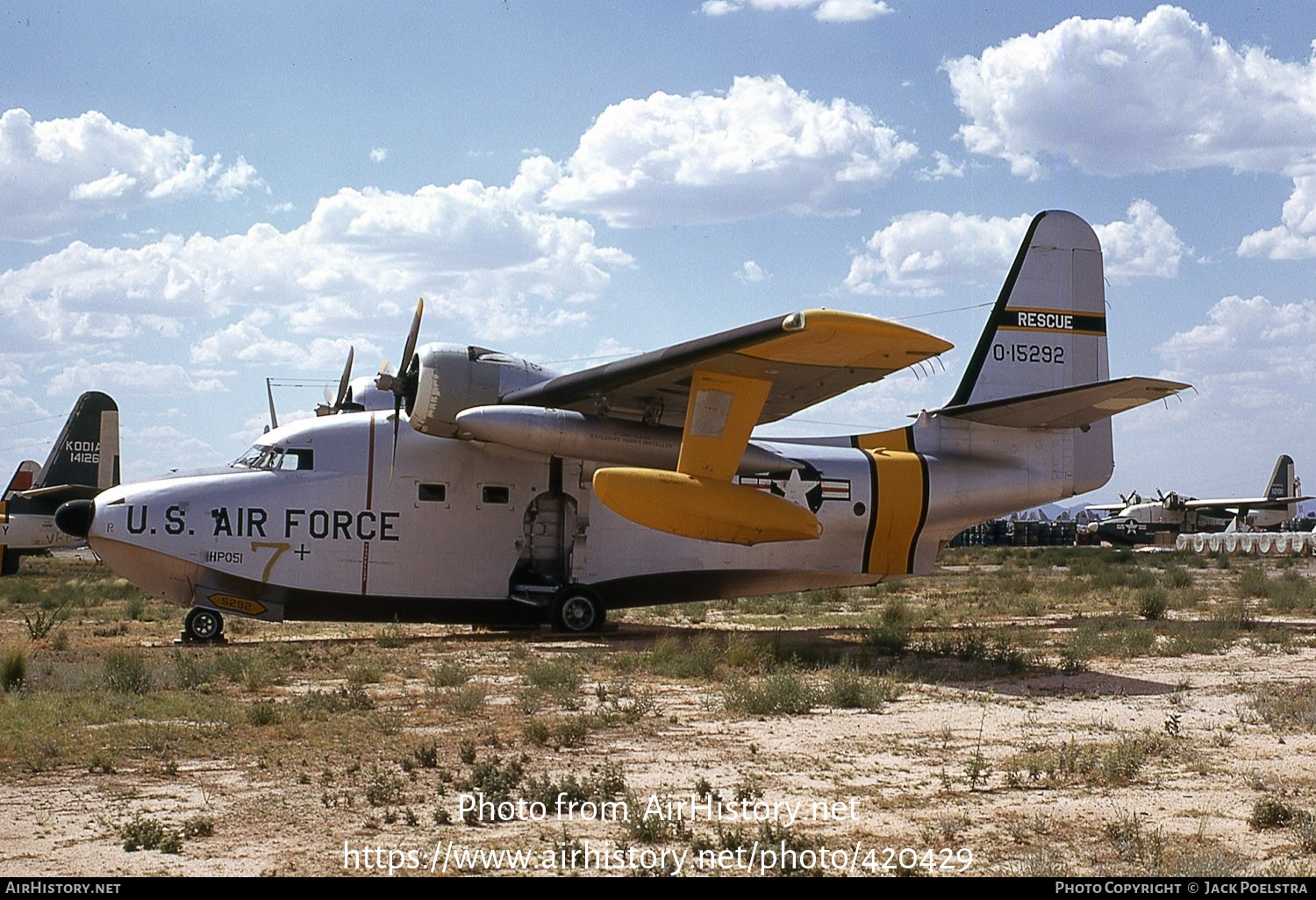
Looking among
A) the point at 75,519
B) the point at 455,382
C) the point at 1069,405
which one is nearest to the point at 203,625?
the point at 75,519

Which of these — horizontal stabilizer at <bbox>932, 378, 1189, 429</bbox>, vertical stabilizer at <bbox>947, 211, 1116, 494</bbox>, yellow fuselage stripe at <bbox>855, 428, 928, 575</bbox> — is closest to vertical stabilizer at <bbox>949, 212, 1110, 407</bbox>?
vertical stabilizer at <bbox>947, 211, 1116, 494</bbox>

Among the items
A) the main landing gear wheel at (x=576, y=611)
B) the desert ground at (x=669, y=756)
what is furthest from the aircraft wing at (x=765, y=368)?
the desert ground at (x=669, y=756)

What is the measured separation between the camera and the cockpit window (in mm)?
17688

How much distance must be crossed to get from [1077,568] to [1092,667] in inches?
1140

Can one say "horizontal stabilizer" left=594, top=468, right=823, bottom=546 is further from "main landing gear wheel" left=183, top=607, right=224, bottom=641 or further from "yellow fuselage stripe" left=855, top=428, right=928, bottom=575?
"main landing gear wheel" left=183, top=607, right=224, bottom=641

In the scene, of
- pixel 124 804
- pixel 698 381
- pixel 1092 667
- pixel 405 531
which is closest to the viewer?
pixel 124 804

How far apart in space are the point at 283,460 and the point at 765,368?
7238 mm

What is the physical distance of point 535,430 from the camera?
1666 cm

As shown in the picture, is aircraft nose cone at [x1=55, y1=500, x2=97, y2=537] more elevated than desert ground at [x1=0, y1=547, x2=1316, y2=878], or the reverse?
aircraft nose cone at [x1=55, y1=500, x2=97, y2=537]

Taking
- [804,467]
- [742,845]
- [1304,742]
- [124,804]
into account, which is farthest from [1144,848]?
[804,467]

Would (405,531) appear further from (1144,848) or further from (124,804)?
(1144,848)

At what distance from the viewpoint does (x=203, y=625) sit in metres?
17.1

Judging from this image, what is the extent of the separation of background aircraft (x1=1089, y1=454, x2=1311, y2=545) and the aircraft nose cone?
6951cm

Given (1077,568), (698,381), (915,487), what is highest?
(698,381)
